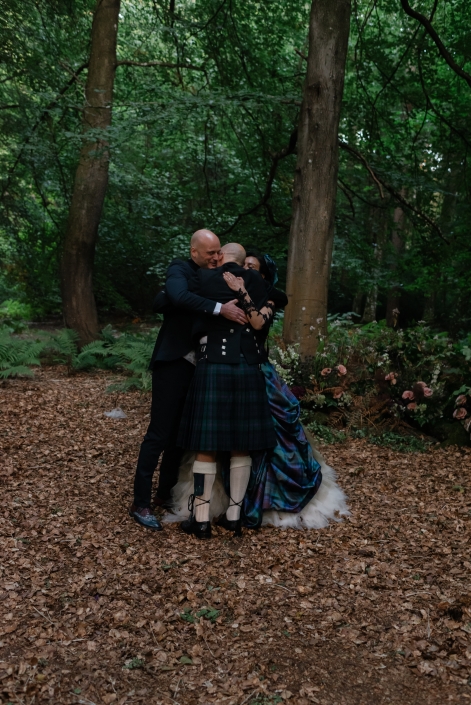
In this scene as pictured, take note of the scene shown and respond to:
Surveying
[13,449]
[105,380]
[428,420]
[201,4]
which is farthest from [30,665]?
[201,4]

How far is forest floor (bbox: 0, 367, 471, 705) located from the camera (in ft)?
8.18

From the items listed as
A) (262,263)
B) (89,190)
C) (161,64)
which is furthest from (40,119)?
(262,263)

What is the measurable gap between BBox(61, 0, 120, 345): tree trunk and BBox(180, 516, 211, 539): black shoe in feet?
19.3

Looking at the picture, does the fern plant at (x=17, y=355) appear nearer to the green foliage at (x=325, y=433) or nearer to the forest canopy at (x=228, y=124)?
the forest canopy at (x=228, y=124)

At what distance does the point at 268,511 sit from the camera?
13.3ft

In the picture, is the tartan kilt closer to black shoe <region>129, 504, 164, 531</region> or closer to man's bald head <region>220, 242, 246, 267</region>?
black shoe <region>129, 504, 164, 531</region>

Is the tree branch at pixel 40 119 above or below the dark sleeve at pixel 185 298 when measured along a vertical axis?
above

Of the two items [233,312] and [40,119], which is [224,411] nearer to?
[233,312]

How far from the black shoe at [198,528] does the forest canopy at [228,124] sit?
11.8 ft

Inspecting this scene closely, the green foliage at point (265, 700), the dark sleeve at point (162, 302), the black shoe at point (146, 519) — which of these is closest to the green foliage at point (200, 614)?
the green foliage at point (265, 700)

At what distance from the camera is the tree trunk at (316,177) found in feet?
20.4

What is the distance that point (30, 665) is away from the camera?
253 centimetres

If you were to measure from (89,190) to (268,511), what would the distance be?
6477 millimetres

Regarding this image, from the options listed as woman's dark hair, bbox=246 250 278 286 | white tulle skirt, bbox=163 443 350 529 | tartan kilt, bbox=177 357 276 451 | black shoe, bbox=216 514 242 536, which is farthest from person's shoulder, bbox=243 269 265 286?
black shoe, bbox=216 514 242 536
